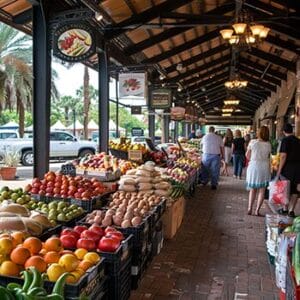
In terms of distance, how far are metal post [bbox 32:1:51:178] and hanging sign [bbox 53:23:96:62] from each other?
0.32m

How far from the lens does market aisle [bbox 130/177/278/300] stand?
158 inches

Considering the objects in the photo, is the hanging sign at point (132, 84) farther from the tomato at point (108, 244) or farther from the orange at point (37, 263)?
the orange at point (37, 263)

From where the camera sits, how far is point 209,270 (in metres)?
4.61

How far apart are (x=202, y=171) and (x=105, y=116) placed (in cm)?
318

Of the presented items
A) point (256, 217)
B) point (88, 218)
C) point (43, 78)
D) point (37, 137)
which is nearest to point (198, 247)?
point (88, 218)

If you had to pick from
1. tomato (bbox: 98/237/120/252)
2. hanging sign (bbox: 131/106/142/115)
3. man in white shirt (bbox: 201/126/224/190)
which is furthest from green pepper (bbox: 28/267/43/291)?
hanging sign (bbox: 131/106/142/115)

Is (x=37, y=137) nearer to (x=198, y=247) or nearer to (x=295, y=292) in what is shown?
(x=198, y=247)

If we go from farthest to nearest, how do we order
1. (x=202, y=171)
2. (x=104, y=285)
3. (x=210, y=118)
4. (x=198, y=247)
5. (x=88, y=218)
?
1. (x=210, y=118)
2. (x=202, y=171)
3. (x=198, y=247)
4. (x=88, y=218)
5. (x=104, y=285)

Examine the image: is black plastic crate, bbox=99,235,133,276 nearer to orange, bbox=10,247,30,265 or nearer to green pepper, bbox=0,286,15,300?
orange, bbox=10,247,30,265

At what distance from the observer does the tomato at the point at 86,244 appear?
133 inches

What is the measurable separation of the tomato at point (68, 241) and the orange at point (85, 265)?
486 millimetres

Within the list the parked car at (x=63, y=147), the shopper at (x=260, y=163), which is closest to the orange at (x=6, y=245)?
the shopper at (x=260, y=163)

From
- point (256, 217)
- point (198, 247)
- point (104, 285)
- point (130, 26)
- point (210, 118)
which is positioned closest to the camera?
point (104, 285)

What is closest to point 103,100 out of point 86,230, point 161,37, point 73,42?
point 161,37
